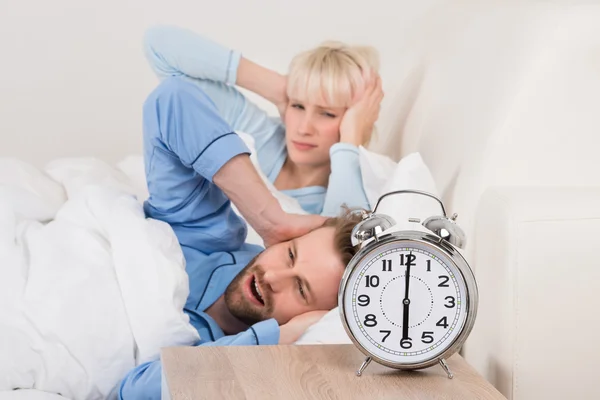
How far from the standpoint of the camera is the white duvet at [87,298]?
1.37 metres

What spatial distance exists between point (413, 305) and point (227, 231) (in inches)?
30.6

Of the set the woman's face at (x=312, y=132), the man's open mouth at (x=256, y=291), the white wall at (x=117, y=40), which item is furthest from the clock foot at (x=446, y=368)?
the white wall at (x=117, y=40)

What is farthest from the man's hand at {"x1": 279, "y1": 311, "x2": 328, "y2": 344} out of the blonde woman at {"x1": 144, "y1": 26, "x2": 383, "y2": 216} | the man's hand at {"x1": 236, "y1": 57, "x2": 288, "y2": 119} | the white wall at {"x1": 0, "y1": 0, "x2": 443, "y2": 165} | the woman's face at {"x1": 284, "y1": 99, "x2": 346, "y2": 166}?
the white wall at {"x1": 0, "y1": 0, "x2": 443, "y2": 165}

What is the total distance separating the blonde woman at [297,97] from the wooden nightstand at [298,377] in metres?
1.05

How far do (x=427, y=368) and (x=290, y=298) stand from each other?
18.1 inches

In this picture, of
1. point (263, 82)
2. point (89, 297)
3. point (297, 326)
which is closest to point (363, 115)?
point (263, 82)

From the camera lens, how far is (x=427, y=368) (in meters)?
1.19

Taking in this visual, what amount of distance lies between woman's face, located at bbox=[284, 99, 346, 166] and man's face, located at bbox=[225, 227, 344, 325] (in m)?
0.70

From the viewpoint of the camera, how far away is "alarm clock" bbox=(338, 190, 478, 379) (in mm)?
1152

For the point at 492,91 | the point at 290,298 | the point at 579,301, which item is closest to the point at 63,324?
the point at 290,298

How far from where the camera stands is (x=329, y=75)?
7.63 ft

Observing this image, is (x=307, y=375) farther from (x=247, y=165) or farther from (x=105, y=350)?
(x=247, y=165)

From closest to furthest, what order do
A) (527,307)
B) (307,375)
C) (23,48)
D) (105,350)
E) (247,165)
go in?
(307,375)
(527,307)
(105,350)
(247,165)
(23,48)

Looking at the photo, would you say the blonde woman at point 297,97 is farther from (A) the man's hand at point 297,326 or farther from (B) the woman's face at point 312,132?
(A) the man's hand at point 297,326
